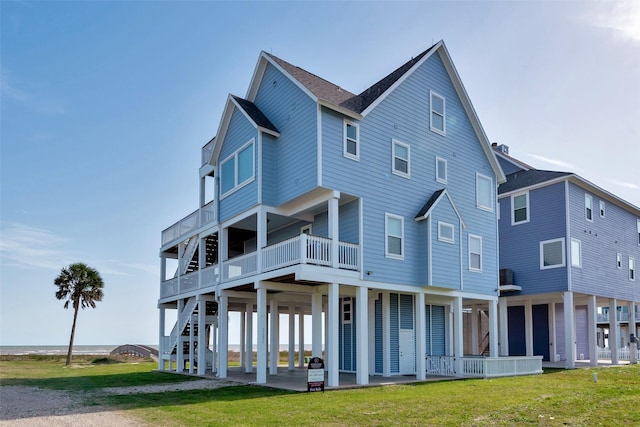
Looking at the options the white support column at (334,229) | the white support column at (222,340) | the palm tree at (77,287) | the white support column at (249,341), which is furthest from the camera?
the palm tree at (77,287)

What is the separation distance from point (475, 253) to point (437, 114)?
20.8ft

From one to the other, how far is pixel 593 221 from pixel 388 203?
15.3 meters

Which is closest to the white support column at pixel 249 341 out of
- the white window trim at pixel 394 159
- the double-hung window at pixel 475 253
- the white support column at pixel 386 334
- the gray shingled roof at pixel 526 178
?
the white support column at pixel 386 334

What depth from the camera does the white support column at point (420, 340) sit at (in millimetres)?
21138

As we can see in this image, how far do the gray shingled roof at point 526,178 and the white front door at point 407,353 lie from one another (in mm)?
11416

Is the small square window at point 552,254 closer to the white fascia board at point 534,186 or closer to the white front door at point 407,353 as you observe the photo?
the white fascia board at point 534,186

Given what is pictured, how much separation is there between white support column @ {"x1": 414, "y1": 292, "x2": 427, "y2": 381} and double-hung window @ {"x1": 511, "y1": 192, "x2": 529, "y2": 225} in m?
11.0

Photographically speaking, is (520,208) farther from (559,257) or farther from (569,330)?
(569,330)

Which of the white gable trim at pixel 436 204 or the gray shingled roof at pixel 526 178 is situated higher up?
the gray shingled roof at pixel 526 178

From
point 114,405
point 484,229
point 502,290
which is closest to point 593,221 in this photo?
point 502,290

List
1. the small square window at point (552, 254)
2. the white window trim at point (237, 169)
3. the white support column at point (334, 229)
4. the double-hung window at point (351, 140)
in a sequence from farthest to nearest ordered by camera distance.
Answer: the small square window at point (552, 254) < the white window trim at point (237, 169) < the double-hung window at point (351, 140) < the white support column at point (334, 229)

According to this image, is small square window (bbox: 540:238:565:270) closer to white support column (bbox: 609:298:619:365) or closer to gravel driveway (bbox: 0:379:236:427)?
white support column (bbox: 609:298:619:365)

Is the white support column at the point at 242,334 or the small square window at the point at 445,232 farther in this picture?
the white support column at the point at 242,334

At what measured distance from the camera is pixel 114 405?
15000 mm
